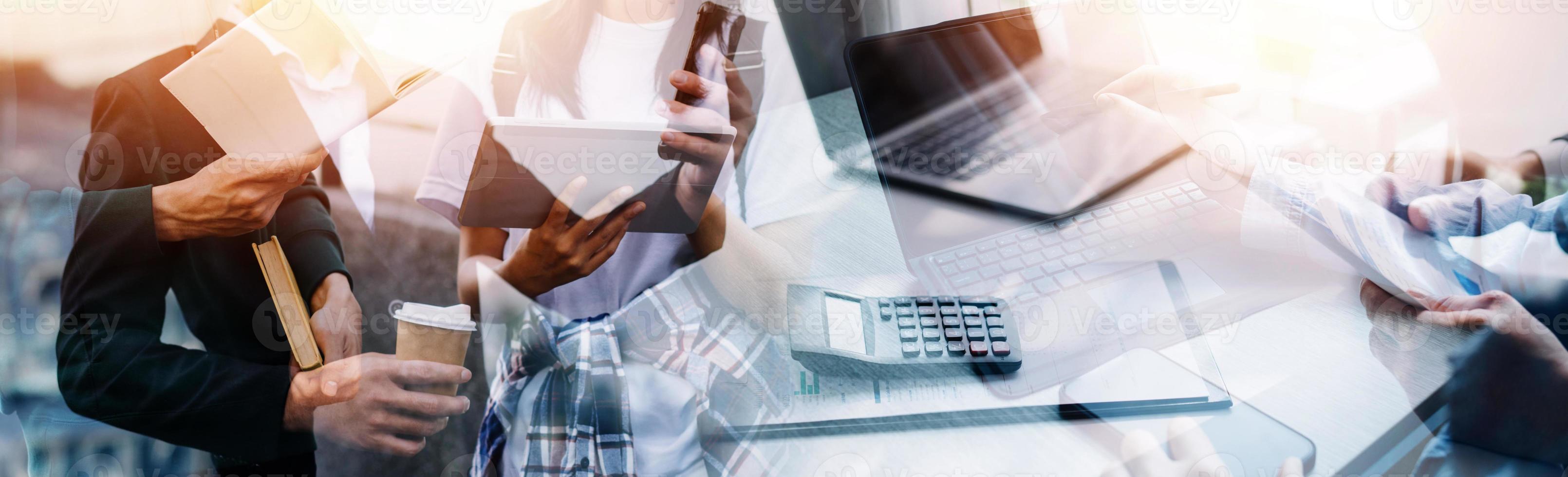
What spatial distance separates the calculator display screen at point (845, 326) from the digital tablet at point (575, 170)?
160 mm

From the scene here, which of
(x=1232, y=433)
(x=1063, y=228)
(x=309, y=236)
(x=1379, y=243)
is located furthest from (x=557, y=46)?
(x=1379, y=243)

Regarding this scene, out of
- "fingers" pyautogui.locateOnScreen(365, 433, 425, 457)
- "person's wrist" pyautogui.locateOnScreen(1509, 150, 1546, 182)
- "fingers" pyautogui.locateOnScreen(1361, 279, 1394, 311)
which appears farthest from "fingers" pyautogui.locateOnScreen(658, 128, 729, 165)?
"person's wrist" pyautogui.locateOnScreen(1509, 150, 1546, 182)

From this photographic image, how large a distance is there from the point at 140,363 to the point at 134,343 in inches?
0.7

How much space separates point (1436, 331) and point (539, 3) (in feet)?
2.72

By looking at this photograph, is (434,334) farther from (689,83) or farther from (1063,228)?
(1063,228)

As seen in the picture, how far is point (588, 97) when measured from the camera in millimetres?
580

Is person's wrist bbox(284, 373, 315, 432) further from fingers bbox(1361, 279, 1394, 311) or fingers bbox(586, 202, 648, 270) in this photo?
fingers bbox(1361, 279, 1394, 311)

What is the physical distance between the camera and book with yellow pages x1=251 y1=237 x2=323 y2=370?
1.71ft

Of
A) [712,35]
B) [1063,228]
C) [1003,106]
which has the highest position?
[712,35]

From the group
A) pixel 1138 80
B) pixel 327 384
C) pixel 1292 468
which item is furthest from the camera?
pixel 1138 80

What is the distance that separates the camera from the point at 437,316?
1.83 feet

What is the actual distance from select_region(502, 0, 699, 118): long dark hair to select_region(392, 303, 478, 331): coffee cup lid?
20 centimetres

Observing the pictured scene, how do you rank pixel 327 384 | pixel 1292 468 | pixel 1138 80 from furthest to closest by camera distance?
1. pixel 1138 80
2. pixel 327 384
3. pixel 1292 468

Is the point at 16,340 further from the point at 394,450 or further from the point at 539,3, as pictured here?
the point at 539,3
